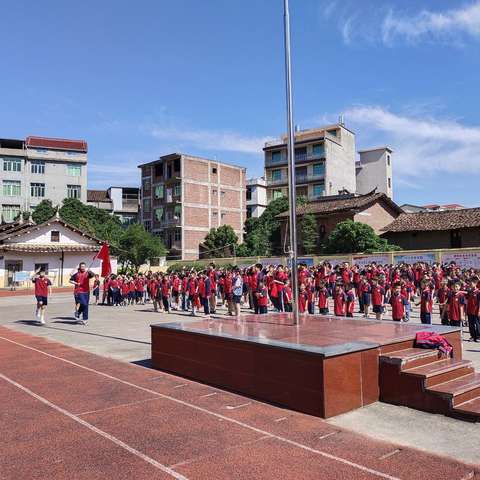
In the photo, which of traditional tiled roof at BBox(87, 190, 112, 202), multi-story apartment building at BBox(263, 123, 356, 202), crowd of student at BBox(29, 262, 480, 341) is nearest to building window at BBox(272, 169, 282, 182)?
multi-story apartment building at BBox(263, 123, 356, 202)

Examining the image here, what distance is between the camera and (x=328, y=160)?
2457 inches

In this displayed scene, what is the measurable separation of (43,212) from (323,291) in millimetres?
50118

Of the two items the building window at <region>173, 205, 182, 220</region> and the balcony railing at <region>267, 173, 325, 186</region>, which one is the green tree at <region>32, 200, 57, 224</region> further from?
the balcony railing at <region>267, 173, 325, 186</region>

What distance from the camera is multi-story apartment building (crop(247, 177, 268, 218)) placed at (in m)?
71.8

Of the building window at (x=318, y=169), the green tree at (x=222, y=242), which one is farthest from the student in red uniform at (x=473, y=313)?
the building window at (x=318, y=169)

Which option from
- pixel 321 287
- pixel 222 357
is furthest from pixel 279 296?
pixel 222 357

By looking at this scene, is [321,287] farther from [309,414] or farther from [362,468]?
[362,468]

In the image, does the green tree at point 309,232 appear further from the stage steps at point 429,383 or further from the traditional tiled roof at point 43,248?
the stage steps at point 429,383

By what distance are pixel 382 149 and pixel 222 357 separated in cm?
6360

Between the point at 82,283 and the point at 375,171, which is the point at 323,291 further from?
the point at 375,171

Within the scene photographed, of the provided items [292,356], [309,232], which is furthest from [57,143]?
[292,356]

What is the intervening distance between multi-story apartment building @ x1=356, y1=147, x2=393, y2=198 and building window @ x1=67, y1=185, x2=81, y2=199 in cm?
3959

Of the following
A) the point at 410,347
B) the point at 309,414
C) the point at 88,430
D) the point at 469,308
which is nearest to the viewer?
the point at 88,430

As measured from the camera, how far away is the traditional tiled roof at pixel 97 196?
A: 75.3m
